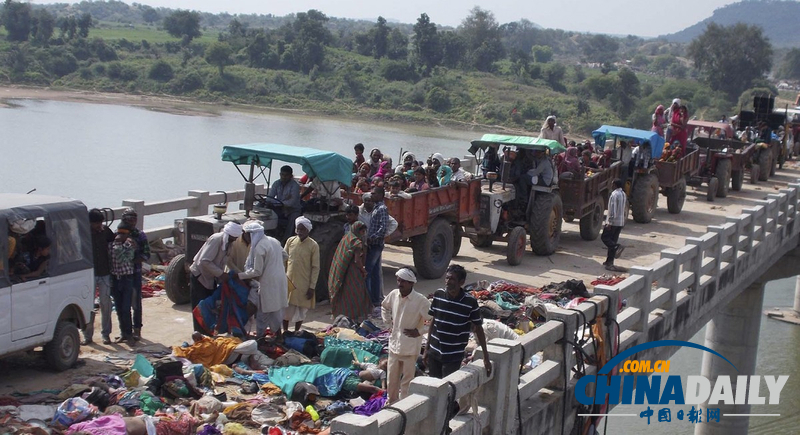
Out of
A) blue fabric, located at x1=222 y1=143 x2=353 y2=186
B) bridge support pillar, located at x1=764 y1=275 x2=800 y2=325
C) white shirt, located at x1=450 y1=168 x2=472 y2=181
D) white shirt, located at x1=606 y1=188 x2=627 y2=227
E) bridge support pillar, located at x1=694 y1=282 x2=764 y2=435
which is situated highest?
blue fabric, located at x1=222 y1=143 x2=353 y2=186

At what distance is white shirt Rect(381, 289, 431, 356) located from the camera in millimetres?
6934

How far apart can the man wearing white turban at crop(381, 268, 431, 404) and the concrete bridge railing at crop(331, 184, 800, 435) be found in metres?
0.66

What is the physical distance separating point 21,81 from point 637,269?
44.0 metres

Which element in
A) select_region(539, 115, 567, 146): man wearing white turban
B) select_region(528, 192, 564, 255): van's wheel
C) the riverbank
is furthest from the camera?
the riverbank

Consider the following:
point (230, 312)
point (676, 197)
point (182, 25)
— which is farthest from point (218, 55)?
point (230, 312)

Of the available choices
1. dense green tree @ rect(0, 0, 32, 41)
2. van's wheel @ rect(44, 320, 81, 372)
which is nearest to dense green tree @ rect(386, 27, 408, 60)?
dense green tree @ rect(0, 0, 32, 41)

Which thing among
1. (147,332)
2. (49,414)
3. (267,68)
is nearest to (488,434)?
(49,414)

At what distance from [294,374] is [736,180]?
1797 centimetres

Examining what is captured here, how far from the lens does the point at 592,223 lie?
1627cm

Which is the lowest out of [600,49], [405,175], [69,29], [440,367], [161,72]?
[440,367]

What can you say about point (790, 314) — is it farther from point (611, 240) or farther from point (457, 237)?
point (457, 237)

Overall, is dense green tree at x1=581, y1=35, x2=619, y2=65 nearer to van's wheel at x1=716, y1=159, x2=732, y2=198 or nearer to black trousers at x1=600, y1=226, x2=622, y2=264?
van's wheel at x1=716, y1=159, x2=732, y2=198

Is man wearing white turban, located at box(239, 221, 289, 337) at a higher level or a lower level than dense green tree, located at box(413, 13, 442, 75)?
lower

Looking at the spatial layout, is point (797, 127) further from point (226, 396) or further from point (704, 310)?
point (226, 396)
